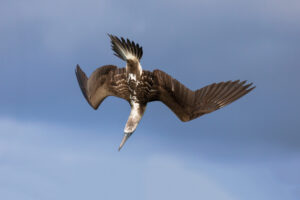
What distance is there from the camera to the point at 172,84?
859 cm

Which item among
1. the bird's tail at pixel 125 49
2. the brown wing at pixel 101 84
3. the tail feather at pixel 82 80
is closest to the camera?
the bird's tail at pixel 125 49

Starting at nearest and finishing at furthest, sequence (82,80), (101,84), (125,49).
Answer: (125,49) → (101,84) → (82,80)

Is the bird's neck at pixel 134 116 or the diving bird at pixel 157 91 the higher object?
the diving bird at pixel 157 91

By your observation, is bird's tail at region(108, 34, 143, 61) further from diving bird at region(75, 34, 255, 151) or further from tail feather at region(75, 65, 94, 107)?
tail feather at region(75, 65, 94, 107)

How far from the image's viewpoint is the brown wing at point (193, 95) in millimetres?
8391

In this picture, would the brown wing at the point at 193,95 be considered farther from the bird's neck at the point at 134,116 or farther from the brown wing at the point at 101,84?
the brown wing at the point at 101,84

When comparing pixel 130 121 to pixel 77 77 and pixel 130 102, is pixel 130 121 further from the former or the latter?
pixel 77 77

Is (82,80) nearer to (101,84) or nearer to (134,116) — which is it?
(101,84)

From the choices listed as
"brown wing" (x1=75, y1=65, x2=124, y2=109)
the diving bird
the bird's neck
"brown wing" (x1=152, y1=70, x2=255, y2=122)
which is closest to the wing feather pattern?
"brown wing" (x1=75, y1=65, x2=124, y2=109)

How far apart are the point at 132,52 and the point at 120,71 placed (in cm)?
80

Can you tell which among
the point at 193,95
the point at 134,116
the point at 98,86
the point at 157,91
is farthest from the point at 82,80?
the point at 193,95

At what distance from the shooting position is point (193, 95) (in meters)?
8.59

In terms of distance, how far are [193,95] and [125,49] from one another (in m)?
1.70

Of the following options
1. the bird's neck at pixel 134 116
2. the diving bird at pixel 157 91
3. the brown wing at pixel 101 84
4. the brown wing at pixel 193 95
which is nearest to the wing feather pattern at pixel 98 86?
the brown wing at pixel 101 84
